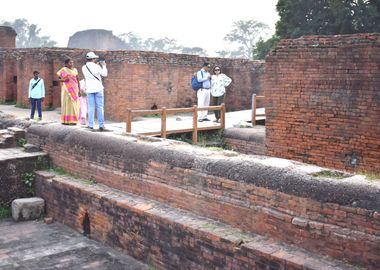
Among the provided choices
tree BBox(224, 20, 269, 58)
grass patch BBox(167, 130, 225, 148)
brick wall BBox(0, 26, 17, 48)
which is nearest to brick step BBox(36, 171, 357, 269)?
grass patch BBox(167, 130, 225, 148)

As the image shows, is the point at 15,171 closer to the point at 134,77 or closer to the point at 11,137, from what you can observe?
the point at 11,137

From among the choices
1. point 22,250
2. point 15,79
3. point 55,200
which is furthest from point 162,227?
point 15,79

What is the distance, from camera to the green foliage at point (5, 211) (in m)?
7.39

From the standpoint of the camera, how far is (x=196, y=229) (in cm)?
505

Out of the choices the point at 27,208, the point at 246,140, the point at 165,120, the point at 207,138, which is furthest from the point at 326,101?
the point at 27,208

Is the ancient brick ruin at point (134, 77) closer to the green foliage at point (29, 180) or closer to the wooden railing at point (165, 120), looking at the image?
the wooden railing at point (165, 120)

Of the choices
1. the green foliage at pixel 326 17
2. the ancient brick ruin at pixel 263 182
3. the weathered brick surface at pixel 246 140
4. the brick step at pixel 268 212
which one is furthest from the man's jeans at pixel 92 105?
the green foliage at pixel 326 17

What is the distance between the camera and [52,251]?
612cm

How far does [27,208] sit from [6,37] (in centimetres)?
1662

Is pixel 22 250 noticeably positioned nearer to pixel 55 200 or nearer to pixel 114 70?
pixel 55 200

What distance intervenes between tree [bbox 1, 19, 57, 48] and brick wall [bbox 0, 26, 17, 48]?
204ft

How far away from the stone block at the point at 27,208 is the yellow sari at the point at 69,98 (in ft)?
5.05

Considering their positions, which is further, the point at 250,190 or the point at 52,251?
the point at 52,251

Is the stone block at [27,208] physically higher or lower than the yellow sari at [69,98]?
lower
